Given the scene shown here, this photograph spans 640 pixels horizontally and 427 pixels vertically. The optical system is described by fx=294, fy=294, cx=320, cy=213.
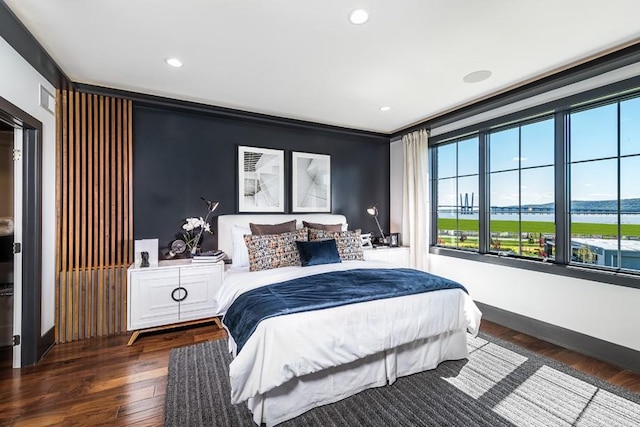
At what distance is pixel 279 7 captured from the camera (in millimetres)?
1950

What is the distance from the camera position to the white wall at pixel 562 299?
8.29 feet

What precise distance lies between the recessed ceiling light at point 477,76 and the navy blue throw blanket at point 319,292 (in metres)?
2.03

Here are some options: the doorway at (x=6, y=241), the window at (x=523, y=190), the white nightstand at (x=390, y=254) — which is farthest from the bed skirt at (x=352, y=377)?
the doorway at (x=6, y=241)

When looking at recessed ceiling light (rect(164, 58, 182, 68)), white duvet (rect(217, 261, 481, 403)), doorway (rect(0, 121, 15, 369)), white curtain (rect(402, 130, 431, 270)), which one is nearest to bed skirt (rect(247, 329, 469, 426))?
white duvet (rect(217, 261, 481, 403))

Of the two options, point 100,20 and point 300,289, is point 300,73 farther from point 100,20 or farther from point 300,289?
point 300,289

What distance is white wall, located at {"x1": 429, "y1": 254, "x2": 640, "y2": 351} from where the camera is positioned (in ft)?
8.29

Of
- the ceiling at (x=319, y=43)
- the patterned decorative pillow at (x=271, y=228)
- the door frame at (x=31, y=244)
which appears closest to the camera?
the ceiling at (x=319, y=43)

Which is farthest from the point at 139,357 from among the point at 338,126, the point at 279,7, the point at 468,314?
the point at 338,126

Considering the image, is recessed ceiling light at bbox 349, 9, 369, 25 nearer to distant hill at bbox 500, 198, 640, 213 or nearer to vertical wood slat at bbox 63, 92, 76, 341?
distant hill at bbox 500, 198, 640, 213

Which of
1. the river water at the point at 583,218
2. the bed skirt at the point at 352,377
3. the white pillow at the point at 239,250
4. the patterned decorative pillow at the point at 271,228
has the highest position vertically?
the river water at the point at 583,218

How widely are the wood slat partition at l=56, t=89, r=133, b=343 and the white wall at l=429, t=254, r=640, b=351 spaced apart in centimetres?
427

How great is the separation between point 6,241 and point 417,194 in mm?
4886

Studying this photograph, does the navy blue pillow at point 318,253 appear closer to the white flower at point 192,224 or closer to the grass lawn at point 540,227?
the white flower at point 192,224

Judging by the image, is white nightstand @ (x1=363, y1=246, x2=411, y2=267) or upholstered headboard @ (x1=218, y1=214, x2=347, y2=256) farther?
white nightstand @ (x1=363, y1=246, x2=411, y2=267)
